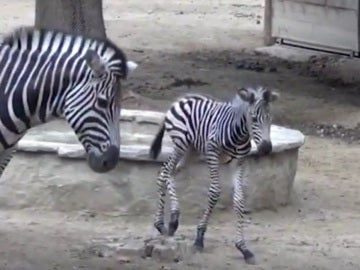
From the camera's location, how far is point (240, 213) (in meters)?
7.50

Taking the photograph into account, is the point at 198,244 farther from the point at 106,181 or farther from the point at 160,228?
the point at 106,181

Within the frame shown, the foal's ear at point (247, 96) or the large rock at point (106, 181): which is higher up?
the foal's ear at point (247, 96)

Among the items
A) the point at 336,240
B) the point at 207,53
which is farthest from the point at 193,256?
the point at 207,53

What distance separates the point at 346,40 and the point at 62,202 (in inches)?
343

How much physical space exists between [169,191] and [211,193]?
0.34 m

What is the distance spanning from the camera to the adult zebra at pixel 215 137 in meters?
7.43

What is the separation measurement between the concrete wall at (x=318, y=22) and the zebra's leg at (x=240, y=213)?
8690mm

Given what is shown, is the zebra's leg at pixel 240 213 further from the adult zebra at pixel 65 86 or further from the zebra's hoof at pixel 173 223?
the adult zebra at pixel 65 86

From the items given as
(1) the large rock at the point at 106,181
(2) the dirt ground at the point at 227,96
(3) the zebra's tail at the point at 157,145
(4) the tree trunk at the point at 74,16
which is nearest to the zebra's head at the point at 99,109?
(2) the dirt ground at the point at 227,96

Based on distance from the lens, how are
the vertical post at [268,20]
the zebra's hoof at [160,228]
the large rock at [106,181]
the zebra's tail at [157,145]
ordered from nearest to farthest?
the zebra's hoof at [160,228] → the zebra's tail at [157,145] → the large rock at [106,181] → the vertical post at [268,20]

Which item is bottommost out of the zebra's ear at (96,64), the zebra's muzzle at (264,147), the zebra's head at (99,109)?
the zebra's muzzle at (264,147)

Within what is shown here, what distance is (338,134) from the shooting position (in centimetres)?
1172

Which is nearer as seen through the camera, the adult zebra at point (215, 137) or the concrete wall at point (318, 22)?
the adult zebra at point (215, 137)

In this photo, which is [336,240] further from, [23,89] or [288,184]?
[23,89]
